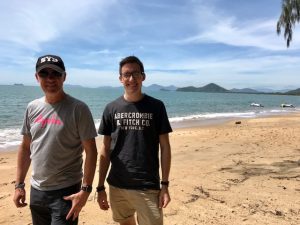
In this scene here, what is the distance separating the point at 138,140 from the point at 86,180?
1.92 feet

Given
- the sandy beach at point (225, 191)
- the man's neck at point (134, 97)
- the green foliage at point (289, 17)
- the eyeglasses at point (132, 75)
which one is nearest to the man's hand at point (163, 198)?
the man's neck at point (134, 97)

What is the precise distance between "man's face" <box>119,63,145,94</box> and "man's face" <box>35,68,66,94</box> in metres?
0.61

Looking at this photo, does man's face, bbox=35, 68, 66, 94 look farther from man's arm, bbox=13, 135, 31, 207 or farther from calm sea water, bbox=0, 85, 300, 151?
calm sea water, bbox=0, 85, 300, 151

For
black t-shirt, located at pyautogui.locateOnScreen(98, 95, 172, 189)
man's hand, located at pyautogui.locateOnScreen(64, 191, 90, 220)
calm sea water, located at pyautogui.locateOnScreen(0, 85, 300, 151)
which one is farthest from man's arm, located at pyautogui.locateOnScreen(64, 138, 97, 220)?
calm sea water, located at pyautogui.locateOnScreen(0, 85, 300, 151)

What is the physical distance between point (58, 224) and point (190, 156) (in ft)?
24.8

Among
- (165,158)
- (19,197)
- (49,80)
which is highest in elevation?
(49,80)

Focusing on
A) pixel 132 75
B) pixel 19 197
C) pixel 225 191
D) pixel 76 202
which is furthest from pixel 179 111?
pixel 76 202

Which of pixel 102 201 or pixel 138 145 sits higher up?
pixel 138 145

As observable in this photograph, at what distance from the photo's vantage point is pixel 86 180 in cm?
282

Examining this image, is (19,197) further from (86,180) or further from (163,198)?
(163,198)

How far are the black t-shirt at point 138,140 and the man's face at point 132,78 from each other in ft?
0.38

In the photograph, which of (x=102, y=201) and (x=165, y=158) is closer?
(x=165, y=158)

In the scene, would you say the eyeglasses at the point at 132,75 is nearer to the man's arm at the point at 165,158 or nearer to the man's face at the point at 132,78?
the man's face at the point at 132,78

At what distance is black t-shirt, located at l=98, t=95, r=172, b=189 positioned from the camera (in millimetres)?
3123
